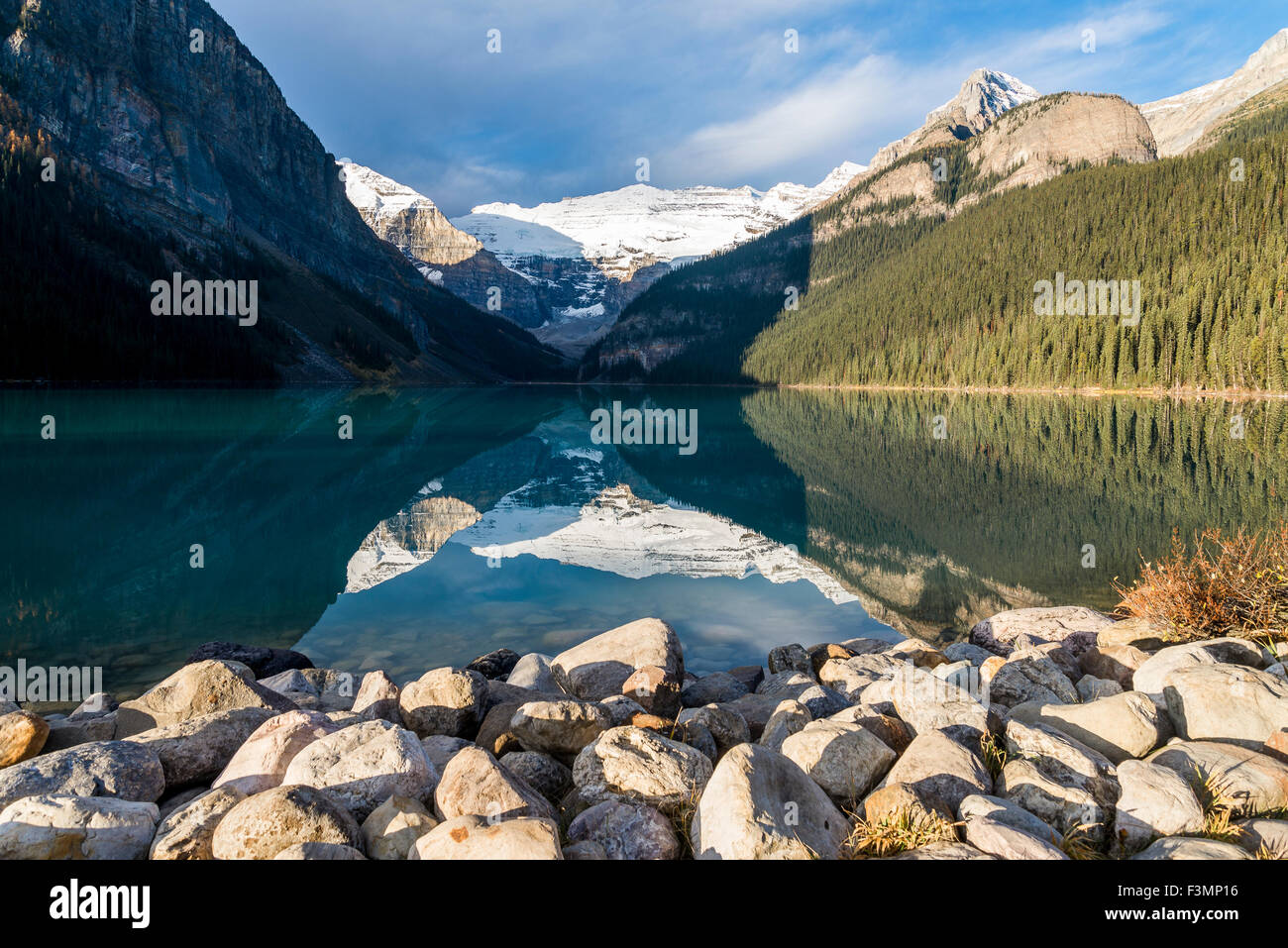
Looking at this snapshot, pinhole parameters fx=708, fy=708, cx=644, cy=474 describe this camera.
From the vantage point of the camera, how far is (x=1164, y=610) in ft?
32.4

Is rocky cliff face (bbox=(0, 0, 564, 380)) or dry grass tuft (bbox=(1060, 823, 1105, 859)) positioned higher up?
rocky cliff face (bbox=(0, 0, 564, 380))

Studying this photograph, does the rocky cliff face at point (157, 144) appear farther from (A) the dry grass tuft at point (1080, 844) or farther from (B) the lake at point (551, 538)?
(A) the dry grass tuft at point (1080, 844)

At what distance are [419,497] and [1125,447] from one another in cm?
3321

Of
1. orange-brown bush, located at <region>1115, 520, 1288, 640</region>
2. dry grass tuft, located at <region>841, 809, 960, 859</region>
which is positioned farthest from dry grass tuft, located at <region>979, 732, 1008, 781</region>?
orange-brown bush, located at <region>1115, 520, 1288, 640</region>

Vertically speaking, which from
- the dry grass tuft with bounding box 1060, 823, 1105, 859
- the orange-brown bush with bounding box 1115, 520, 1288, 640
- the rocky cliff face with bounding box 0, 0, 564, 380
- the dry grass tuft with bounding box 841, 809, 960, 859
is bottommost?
the dry grass tuft with bounding box 1060, 823, 1105, 859

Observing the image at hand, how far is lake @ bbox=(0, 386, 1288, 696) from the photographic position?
12.6 metres

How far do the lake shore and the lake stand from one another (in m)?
4.08

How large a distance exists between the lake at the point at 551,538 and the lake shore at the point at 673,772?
4.08 metres

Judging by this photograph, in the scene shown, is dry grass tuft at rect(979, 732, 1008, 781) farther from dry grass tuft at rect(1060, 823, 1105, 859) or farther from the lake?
the lake

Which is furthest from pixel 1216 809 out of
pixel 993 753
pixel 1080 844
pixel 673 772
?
pixel 673 772

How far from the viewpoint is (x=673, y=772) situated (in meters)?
5.46

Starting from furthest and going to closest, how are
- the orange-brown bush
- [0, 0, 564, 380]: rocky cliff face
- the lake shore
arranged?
1. [0, 0, 564, 380]: rocky cliff face
2. the orange-brown bush
3. the lake shore

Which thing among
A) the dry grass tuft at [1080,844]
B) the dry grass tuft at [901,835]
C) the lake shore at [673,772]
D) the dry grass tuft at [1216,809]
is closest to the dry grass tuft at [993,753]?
the lake shore at [673,772]
